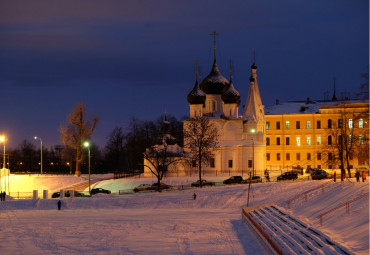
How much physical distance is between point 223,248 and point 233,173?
46225 mm

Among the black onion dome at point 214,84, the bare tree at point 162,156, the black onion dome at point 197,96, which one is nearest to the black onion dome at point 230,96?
the black onion dome at point 214,84

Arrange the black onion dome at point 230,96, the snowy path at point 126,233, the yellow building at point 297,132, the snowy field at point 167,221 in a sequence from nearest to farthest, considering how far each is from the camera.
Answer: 1. the snowy field at point 167,221
2. the snowy path at point 126,233
3. the black onion dome at point 230,96
4. the yellow building at point 297,132

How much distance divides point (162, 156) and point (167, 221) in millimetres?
24857

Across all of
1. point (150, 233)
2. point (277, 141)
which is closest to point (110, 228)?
point (150, 233)

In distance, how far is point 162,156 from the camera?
200ft

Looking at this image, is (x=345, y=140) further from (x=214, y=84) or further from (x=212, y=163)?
(x=214, y=84)

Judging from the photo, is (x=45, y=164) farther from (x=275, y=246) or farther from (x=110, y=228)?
(x=275, y=246)

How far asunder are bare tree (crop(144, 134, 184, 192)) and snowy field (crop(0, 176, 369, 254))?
463cm

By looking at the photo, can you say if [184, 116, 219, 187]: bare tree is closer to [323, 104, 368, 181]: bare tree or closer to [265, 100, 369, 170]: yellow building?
[323, 104, 368, 181]: bare tree

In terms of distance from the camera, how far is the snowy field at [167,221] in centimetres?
2598

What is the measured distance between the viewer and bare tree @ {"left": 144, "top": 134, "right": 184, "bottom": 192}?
57584 mm

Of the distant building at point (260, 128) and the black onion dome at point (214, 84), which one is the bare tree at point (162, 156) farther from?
the black onion dome at point (214, 84)

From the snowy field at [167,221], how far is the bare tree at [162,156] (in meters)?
4.63

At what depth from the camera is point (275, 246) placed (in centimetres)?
2298
